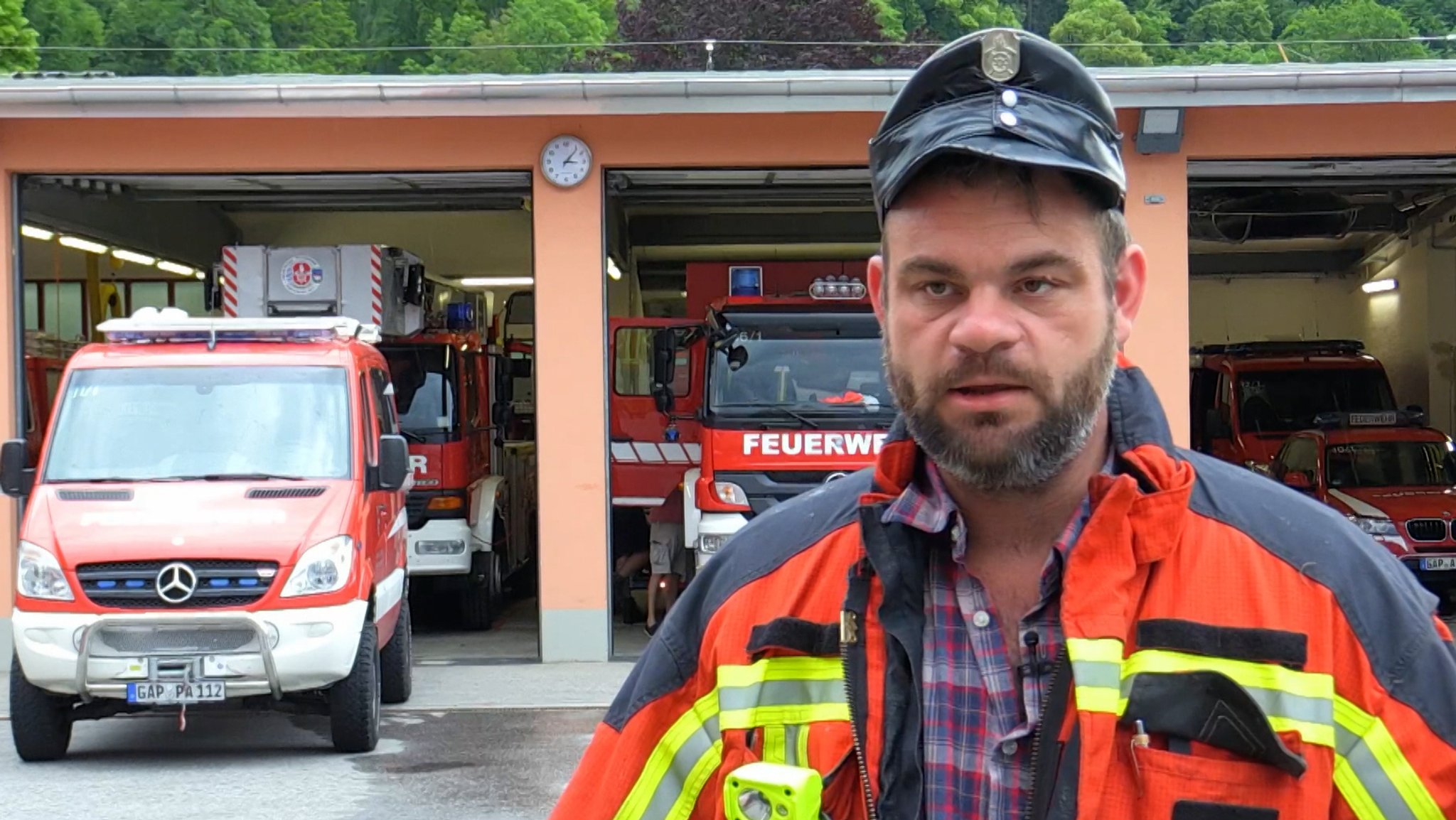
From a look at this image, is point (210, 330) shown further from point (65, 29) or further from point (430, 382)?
point (65, 29)

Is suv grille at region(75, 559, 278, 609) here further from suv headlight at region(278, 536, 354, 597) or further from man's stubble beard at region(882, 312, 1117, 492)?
man's stubble beard at region(882, 312, 1117, 492)

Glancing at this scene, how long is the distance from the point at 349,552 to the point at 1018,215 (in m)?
7.76

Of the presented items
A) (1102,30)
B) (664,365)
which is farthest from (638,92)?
(1102,30)

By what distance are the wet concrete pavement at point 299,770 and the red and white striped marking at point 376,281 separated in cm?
354

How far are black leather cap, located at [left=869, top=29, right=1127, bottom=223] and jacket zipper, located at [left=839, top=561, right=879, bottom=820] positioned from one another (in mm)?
440

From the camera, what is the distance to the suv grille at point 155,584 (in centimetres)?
884

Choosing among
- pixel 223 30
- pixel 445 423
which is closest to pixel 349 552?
pixel 445 423

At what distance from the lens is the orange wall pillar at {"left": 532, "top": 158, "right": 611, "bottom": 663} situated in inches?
506

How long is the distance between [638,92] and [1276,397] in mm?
9430

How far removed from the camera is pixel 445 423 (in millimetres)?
14547

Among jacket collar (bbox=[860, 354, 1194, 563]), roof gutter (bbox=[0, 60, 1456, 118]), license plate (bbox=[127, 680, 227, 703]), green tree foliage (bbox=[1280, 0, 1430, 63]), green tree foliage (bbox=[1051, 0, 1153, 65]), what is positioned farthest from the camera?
green tree foliage (bbox=[1051, 0, 1153, 65])

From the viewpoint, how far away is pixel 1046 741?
5.82 feet

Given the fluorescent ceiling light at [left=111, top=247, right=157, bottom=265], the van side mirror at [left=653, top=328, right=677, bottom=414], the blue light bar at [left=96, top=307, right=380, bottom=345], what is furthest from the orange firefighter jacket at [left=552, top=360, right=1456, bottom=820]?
the fluorescent ceiling light at [left=111, top=247, right=157, bottom=265]

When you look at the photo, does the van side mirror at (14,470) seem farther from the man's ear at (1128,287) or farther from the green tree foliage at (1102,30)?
the green tree foliage at (1102,30)
